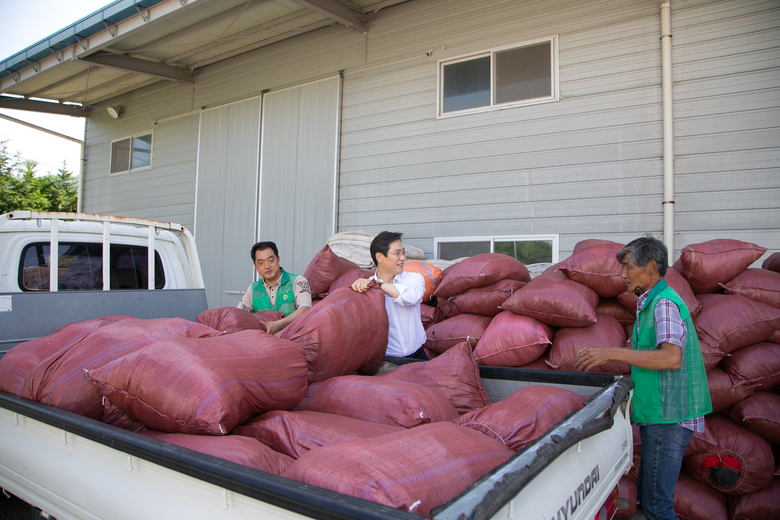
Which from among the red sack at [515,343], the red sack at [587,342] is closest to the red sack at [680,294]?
the red sack at [587,342]

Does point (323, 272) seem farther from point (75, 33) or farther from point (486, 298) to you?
point (75, 33)

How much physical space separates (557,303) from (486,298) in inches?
26.6

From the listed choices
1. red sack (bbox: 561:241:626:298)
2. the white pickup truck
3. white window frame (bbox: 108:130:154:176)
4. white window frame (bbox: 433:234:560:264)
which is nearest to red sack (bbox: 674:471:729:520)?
the white pickup truck

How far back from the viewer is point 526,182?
5.95m

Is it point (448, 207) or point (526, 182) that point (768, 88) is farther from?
point (448, 207)

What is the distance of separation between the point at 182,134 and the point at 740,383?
952cm

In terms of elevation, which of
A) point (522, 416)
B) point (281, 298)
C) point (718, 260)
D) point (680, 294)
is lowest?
point (522, 416)

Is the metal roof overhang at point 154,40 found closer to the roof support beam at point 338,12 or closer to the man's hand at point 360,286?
the roof support beam at point 338,12

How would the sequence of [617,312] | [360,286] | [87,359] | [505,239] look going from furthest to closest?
[505,239], [617,312], [360,286], [87,359]

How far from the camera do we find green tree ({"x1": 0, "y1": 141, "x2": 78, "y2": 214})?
67.8ft

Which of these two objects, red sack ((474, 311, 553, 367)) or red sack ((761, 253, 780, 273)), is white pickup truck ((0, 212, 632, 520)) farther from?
red sack ((761, 253, 780, 273))

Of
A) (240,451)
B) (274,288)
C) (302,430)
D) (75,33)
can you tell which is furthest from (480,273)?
(75,33)

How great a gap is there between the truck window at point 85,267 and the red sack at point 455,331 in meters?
2.32

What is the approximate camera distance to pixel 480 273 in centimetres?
379
